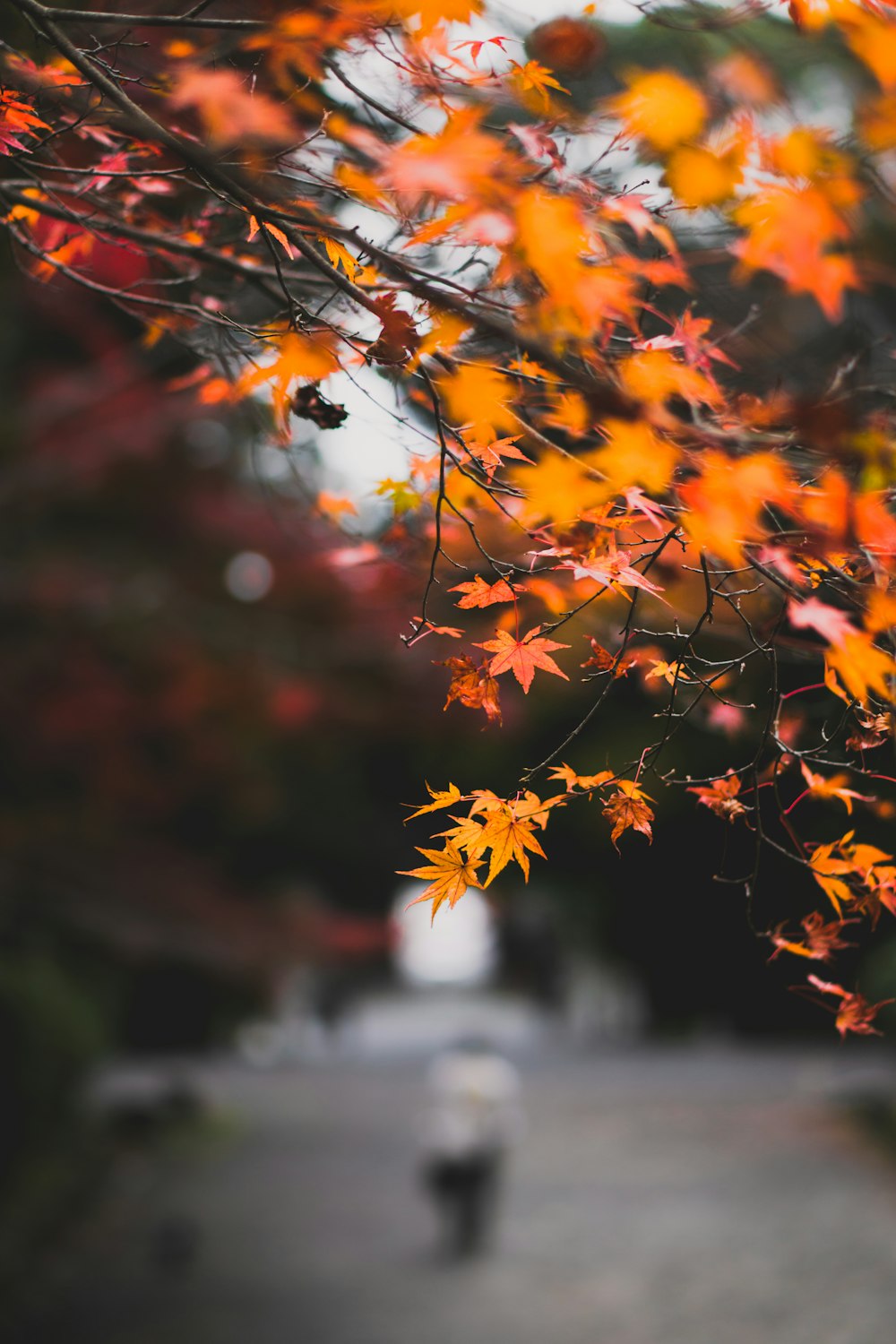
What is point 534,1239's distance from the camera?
721 cm

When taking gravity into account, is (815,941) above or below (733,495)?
below

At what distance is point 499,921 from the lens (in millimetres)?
28438

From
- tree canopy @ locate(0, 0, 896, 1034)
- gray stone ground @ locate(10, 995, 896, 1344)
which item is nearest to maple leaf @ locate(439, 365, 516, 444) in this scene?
tree canopy @ locate(0, 0, 896, 1034)

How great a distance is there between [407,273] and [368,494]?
106cm

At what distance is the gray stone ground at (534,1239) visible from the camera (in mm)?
5539

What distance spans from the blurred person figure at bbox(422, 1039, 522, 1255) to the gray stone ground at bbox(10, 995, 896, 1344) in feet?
0.83

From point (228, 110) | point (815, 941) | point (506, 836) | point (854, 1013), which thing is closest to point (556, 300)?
point (228, 110)

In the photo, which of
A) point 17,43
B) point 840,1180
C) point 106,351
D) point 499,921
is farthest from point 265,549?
point 499,921

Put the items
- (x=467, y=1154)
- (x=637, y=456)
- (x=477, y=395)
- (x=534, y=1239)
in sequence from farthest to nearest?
1. (x=534, y=1239)
2. (x=467, y=1154)
3. (x=477, y=395)
4. (x=637, y=456)

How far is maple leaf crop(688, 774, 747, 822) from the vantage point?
159 cm

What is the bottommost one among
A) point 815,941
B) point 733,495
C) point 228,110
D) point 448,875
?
point 815,941

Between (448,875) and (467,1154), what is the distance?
592cm

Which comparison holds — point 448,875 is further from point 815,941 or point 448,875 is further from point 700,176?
point 700,176

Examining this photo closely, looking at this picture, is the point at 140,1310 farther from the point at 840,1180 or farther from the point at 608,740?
the point at 608,740
